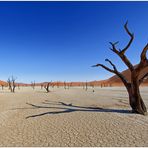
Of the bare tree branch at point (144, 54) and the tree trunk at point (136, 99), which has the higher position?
the bare tree branch at point (144, 54)

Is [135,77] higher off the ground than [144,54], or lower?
lower

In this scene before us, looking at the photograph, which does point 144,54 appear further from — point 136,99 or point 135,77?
point 136,99

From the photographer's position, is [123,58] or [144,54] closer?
[144,54]

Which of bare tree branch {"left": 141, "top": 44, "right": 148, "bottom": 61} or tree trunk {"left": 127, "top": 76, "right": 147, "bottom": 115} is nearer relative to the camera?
bare tree branch {"left": 141, "top": 44, "right": 148, "bottom": 61}

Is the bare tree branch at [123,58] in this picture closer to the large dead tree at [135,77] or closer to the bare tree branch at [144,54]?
the large dead tree at [135,77]

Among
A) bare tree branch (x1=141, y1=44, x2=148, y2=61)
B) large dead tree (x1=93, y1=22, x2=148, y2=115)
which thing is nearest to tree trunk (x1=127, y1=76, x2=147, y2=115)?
large dead tree (x1=93, y1=22, x2=148, y2=115)

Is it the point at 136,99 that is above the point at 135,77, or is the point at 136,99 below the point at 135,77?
below

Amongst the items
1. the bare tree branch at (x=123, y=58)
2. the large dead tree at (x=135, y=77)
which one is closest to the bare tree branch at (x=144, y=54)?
the large dead tree at (x=135, y=77)

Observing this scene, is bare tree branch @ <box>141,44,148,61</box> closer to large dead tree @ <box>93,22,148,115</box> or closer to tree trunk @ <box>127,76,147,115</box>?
large dead tree @ <box>93,22,148,115</box>

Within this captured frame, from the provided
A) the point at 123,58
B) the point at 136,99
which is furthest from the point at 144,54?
the point at 136,99

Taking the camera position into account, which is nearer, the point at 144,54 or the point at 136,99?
the point at 144,54

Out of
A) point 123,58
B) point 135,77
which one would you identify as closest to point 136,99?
point 135,77

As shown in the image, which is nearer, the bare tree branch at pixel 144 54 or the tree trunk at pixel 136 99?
the bare tree branch at pixel 144 54

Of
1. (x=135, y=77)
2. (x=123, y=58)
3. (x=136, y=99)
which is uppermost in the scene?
(x=123, y=58)
